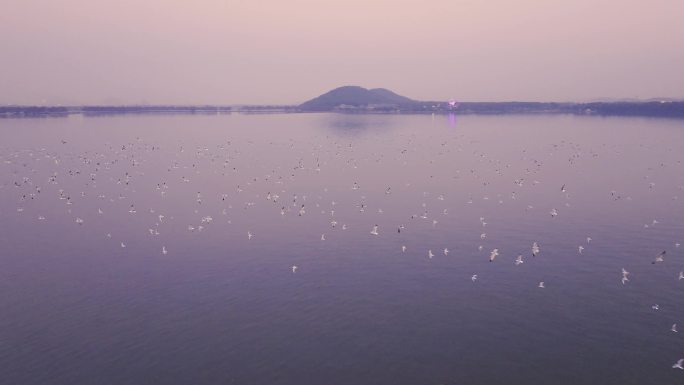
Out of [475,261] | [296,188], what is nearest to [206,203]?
[296,188]

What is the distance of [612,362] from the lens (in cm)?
2908

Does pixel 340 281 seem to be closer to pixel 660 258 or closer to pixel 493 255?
pixel 493 255

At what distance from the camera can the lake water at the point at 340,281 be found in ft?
96.0

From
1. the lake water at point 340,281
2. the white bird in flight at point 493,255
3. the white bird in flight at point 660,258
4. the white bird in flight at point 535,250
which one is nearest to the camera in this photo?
the lake water at point 340,281

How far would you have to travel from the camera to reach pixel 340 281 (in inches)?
1586

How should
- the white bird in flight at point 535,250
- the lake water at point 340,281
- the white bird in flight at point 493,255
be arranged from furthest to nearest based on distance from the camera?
1. the white bird in flight at point 535,250
2. the white bird in flight at point 493,255
3. the lake water at point 340,281

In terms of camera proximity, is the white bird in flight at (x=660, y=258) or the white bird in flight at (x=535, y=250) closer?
the white bird in flight at (x=660, y=258)

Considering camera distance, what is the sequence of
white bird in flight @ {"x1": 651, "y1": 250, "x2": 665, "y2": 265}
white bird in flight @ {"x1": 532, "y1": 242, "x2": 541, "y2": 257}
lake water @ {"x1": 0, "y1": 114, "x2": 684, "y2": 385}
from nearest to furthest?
1. lake water @ {"x1": 0, "y1": 114, "x2": 684, "y2": 385}
2. white bird in flight @ {"x1": 651, "y1": 250, "x2": 665, "y2": 265}
3. white bird in flight @ {"x1": 532, "y1": 242, "x2": 541, "y2": 257}

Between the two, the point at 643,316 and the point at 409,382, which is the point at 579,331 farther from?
the point at 409,382

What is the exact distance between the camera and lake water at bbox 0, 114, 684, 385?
96.0ft

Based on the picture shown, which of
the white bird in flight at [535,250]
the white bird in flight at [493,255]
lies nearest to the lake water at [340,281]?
the white bird in flight at [493,255]

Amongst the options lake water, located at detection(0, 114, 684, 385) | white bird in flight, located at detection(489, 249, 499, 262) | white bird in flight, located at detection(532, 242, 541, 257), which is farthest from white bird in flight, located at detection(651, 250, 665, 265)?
white bird in flight, located at detection(489, 249, 499, 262)

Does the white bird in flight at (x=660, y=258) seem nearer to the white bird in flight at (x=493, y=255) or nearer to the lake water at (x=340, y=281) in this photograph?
the lake water at (x=340, y=281)

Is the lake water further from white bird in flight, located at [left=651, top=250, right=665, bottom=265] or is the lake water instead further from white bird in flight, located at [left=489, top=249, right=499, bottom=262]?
white bird in flight, located at [left=651, top=250, right=665, bottom=265]
